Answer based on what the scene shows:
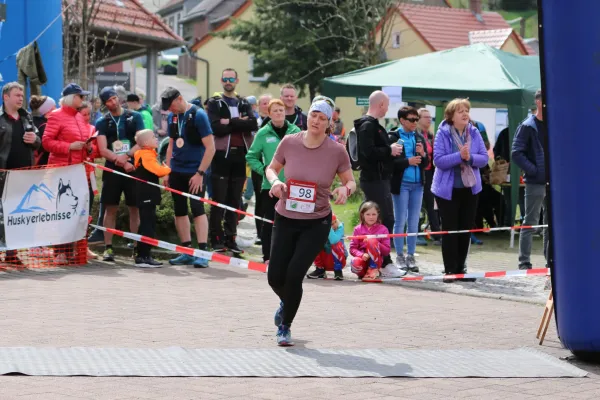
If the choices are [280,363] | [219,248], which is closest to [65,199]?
[219,248]

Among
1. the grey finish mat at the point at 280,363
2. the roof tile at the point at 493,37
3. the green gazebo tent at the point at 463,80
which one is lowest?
the grey finish mat at the point at 280,363

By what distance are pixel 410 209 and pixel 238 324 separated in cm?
457

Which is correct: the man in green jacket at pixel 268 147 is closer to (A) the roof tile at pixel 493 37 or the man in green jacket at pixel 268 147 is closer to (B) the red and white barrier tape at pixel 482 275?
(B) the red and white barrier tape at pixel 482 275

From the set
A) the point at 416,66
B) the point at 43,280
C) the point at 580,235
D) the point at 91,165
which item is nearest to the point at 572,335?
the point at 580,235

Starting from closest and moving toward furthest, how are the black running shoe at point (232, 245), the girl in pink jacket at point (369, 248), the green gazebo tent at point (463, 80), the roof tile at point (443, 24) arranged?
the girl in pink jacket at point (369, 248), the black running shoe at point (232, 245), the green gazebo tent at point (463, 80), the roof tile at point (443, 24)

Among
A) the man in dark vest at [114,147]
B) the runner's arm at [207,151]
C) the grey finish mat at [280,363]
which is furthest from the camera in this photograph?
the man in dark vest at [114,147]

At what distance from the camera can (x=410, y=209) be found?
42.8 ft

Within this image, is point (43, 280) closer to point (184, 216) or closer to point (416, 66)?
point (184, 216)

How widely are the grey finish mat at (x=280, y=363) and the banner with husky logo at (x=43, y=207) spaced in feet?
16.5

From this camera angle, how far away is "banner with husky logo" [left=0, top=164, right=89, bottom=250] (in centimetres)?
1231

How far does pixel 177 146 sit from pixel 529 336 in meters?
5.49

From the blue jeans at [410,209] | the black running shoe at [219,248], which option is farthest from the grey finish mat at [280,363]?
the black running shoe at [219,248]

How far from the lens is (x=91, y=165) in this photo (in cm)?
1305

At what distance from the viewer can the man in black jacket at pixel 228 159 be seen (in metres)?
14.0
